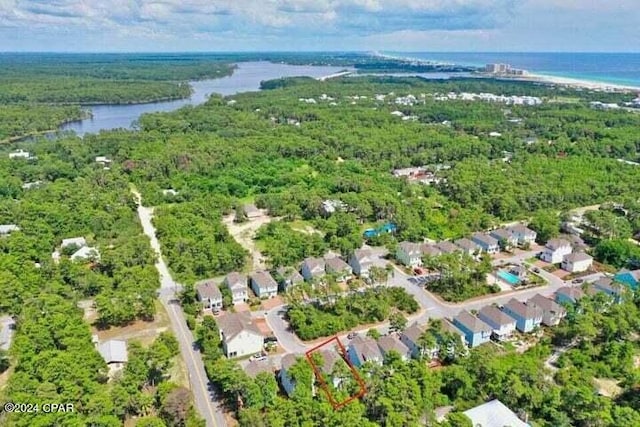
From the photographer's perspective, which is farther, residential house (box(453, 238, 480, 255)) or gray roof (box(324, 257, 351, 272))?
residential house (box(453, 238, 480, 255))

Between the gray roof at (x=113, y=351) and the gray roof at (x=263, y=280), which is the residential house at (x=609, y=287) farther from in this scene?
the gray roof at (x=113, y=351)

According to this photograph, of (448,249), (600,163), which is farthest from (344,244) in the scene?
(600,163)

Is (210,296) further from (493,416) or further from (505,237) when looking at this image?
(505,237)

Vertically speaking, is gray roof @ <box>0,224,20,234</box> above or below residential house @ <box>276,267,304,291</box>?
above

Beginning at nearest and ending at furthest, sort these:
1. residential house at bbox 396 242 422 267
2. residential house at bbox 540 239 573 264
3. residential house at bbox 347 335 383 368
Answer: residential house at bbox 347 335 383 368 → residential house at bbox 396 242 422 267 → residential house at bbox 540 239 573 264

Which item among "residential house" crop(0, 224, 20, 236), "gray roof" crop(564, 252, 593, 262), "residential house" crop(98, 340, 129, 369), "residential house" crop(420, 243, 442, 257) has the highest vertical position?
"residential house" crop(0, 224, 20, 236)

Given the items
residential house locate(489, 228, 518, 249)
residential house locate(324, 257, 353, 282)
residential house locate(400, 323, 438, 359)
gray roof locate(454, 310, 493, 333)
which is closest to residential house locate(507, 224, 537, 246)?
residential house locate(489, 228, 518, 249)

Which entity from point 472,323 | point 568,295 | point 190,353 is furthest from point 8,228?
point 568,295

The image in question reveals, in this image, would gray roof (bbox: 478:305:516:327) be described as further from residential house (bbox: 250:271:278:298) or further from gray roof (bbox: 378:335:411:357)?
residential house (bbox: 250:271:278:298)
